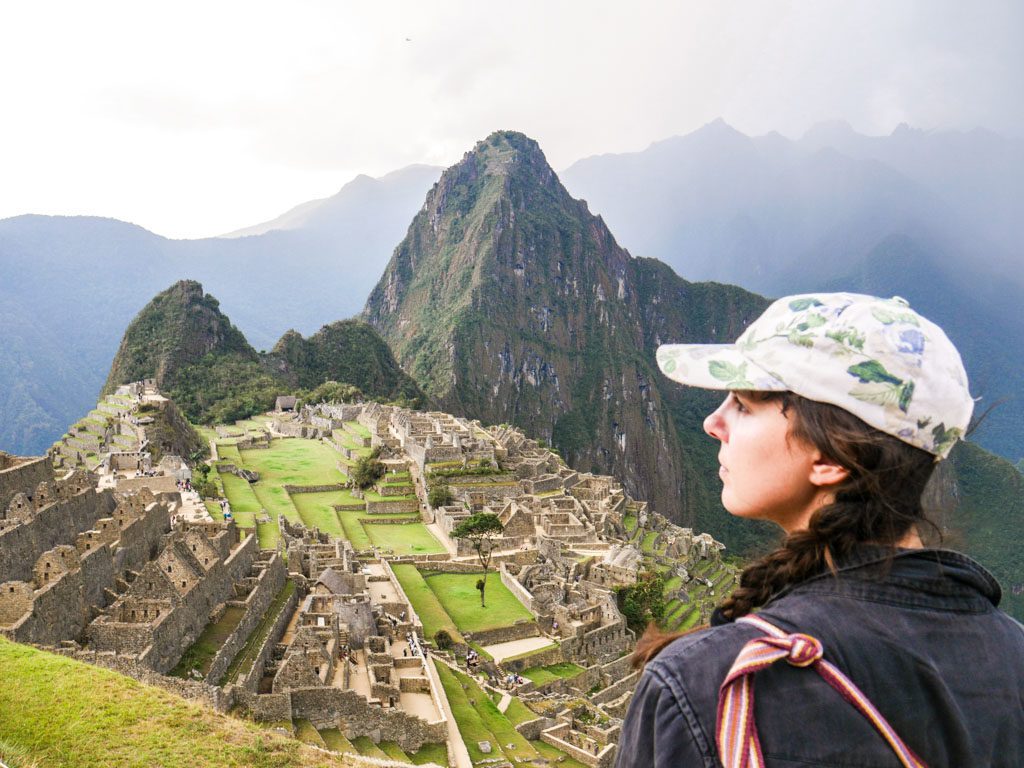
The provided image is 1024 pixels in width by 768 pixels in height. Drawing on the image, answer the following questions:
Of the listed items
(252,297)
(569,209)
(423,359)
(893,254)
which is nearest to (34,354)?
(423,359)

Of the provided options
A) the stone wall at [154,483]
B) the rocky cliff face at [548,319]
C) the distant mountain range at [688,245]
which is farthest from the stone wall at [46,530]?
the rocky cliff face at [548,319]

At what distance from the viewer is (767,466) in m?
1.68

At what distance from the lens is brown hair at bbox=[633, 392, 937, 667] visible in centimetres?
153

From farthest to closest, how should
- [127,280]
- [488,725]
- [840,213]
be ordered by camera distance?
[840,213], [127,280], [488,725]

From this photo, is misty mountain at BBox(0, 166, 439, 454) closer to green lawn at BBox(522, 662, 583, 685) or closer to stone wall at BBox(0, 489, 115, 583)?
stone wall at BBox(0, 489, 115, 583)

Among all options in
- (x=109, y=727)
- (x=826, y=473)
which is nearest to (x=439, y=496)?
(x=109, y=727)

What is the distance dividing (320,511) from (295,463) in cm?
813

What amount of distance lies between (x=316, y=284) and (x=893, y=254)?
377 ft

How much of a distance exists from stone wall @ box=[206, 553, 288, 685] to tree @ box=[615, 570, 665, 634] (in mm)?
10694

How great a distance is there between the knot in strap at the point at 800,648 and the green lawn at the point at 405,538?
2255cm

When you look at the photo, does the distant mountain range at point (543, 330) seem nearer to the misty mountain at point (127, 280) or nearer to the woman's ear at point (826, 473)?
the misty mountain at point (127, 280)

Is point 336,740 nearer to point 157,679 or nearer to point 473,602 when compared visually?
point 157,679

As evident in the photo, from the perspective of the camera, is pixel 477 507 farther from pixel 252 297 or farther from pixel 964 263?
pixel 964 263

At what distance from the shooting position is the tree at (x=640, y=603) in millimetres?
21969
